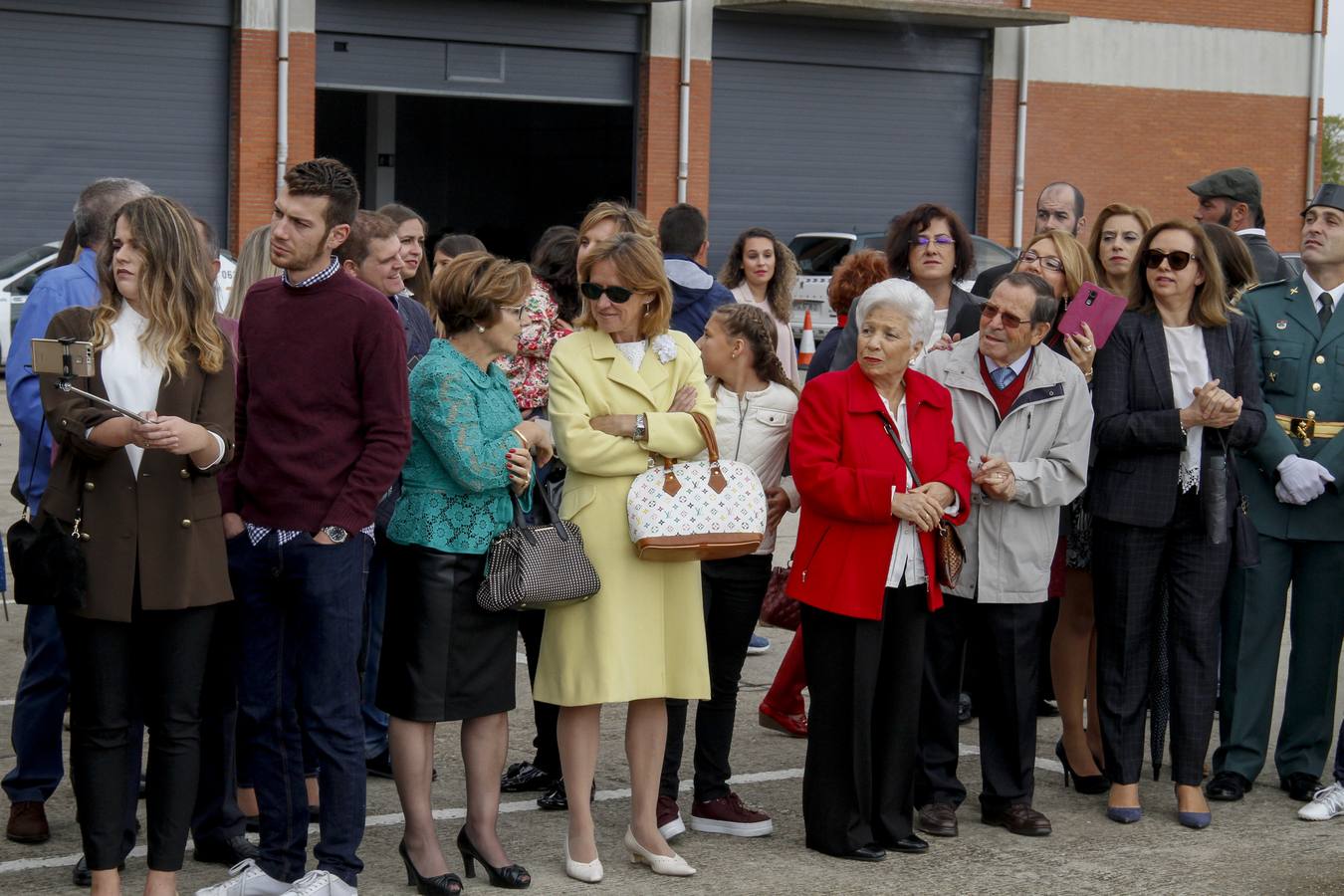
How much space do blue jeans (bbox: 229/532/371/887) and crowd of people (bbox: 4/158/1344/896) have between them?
0.04ft

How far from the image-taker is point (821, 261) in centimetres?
2592

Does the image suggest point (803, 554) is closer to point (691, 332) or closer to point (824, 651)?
point (824, 651)

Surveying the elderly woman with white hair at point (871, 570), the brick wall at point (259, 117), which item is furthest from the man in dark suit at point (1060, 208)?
the brick wall at point (259, 117)

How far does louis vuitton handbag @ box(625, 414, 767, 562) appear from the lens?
5.19 metres

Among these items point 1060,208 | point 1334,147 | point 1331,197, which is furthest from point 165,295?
point 1334,147

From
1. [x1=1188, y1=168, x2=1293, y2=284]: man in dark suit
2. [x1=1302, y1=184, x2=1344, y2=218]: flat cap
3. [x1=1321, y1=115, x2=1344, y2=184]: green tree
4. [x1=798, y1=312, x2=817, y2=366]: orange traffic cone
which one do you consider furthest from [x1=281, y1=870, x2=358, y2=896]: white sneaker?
[x1=1321, y1=115, x2=1344, y2=184]: green tree

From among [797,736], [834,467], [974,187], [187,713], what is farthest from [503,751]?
[974,187]

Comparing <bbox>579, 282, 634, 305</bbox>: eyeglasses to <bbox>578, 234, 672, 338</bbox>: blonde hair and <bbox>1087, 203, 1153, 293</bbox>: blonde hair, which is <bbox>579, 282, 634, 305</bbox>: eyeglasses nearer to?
<bbox>578, 234, 672, 338</bbox>: blonde hair

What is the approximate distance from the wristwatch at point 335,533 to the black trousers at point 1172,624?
2827 millimetres

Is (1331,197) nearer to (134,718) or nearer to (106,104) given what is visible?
(134,718)

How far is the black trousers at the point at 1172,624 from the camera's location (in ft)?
20.2

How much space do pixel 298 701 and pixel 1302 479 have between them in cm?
359

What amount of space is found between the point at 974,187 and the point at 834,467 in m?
25.4

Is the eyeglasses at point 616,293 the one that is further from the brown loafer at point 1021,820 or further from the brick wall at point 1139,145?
the brick wall at point 1139,145
